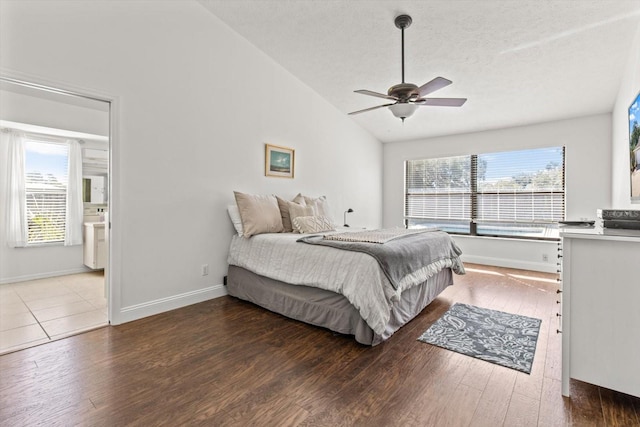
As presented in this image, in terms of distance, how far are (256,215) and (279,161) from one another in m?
1.13

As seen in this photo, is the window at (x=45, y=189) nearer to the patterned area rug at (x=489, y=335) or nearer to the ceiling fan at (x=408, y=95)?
the ceiling fan at (x=408, y=95)

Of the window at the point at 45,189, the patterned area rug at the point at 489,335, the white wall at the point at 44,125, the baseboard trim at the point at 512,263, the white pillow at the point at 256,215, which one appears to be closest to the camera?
the patterned area rug at the point at 489,335

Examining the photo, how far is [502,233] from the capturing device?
17.3 ft

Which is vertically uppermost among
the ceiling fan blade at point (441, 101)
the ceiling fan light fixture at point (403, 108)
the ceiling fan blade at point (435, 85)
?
the ceiling fan blade at point (435, 85)

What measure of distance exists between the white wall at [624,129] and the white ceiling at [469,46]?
177 mm

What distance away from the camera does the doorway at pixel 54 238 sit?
3.05 metres

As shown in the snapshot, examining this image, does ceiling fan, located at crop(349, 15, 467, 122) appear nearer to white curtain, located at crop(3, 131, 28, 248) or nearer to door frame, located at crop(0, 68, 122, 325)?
door frame, located at crop(0, 68, 122, 325)

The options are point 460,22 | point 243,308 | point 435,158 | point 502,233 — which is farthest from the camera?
point 435,158

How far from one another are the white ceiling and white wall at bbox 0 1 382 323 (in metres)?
0.48

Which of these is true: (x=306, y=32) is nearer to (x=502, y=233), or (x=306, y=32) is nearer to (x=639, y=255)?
(x=639, y=255)

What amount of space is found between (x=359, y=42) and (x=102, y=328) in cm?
378

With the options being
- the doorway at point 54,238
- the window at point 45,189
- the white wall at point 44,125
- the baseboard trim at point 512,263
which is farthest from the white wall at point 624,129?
the window at point 45,189

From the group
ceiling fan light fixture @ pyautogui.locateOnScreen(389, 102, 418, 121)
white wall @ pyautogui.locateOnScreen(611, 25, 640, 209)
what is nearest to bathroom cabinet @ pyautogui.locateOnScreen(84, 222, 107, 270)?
ceiling fan light fixture @ pyautogui.locateOnScreen(389, 102, 418, 121)

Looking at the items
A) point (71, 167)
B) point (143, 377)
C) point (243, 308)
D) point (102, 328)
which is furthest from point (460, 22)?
point (71, 167)
